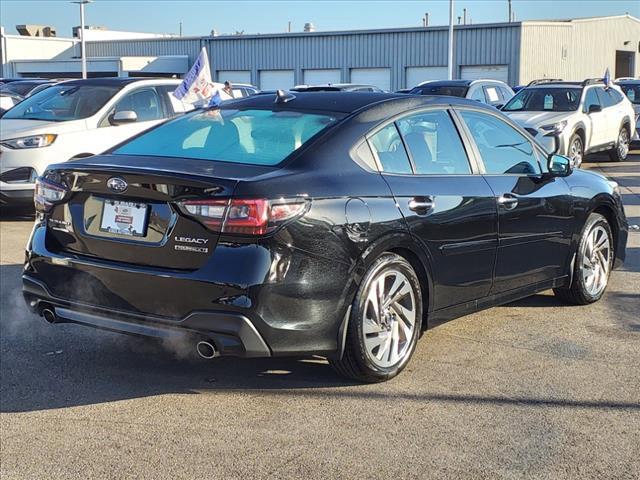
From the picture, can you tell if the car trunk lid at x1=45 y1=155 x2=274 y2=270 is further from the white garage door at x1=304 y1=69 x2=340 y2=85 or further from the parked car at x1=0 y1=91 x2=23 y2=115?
the white garage door at x1=304 y1=69 x2=340 y2=85

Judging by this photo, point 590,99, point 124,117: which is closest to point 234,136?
point 124,117

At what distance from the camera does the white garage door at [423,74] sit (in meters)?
44.1

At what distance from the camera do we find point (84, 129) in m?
11.2

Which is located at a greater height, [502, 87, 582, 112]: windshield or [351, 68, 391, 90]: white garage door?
[351, 68, 391, 90]: white garage door

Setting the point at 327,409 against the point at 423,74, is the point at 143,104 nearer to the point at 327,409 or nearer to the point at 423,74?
the point at 327,409

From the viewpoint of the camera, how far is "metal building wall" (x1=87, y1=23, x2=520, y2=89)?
4238 cm

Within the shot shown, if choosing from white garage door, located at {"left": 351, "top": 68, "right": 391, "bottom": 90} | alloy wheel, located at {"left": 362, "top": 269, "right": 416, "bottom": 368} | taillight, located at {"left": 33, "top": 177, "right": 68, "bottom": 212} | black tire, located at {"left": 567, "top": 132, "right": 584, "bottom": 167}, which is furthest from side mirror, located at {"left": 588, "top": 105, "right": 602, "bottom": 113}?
white garage door, located at {"left": 351, "top": 68, "right": 391, "bottom": 90}

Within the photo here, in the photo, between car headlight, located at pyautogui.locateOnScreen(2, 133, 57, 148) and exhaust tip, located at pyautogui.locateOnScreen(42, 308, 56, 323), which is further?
car headlight, located at pyautogui.locateOnScreen(2, 133, 57, 148)

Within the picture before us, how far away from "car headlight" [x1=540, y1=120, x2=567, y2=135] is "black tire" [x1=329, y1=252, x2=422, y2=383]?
11.0m

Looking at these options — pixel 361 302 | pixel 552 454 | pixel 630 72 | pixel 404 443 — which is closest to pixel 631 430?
pixel 552 454

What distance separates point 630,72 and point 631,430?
2213 inches

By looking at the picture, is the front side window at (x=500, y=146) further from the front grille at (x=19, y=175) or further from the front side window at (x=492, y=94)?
the front side window at (x=492, y=94)

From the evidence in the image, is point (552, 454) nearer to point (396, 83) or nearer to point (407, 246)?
point (407, 246)

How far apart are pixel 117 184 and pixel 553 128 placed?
12.1 metres
